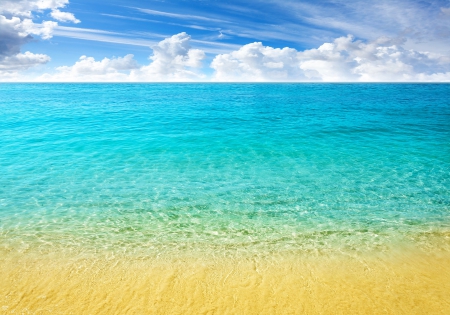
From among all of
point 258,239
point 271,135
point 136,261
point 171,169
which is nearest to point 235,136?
point 271,135

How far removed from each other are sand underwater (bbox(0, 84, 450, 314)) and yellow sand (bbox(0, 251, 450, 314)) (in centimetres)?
3

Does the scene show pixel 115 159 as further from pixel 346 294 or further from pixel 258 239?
pixel 346 294

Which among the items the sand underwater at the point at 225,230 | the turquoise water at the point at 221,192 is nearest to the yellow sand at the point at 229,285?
the sand underwater at the point at 225,230

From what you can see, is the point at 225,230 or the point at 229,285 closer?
the point at 229,285

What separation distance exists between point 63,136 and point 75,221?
56.2 feet

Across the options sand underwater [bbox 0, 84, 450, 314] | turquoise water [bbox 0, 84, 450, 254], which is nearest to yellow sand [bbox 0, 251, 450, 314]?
sand underwater [bbox 0, 84, 450, 314]

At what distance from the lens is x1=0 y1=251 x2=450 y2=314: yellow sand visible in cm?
612

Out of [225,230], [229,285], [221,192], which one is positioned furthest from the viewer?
[221,192]

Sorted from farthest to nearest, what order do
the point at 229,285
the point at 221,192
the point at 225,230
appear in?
1. the point at 221,192
2. the point at 225,230
3. the point at 229,285

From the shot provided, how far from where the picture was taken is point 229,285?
6.76 m

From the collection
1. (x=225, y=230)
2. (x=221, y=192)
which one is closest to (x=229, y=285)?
(x=225, y=230)

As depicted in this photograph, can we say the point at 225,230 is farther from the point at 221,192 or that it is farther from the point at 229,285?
the point at 221,192

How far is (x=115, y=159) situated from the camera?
1716 cm

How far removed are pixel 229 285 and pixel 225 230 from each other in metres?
2.64
